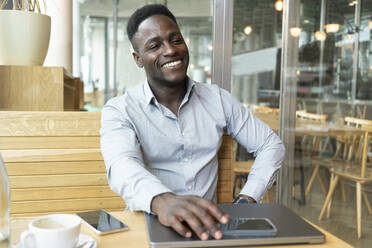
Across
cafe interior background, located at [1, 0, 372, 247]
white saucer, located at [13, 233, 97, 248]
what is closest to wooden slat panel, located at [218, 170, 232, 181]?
white saucer, located at [13, 233, 97, 248]

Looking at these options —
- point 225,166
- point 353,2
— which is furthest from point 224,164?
point 353,2

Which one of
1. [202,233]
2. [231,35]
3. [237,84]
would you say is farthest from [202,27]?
[202,233]

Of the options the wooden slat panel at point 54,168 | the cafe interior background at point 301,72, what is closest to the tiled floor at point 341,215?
the cafe interior background at point 301,72

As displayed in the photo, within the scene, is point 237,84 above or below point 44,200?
above

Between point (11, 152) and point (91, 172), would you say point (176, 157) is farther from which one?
point (11, 152)

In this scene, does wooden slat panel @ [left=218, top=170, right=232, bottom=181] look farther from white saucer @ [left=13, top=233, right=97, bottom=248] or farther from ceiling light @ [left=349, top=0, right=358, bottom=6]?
ceiling light @ [left=349, top=0, right=358, bottom=6]

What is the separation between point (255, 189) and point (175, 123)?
0.40 metres

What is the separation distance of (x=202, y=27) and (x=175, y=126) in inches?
62.8

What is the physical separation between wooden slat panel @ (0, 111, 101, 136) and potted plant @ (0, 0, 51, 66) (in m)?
0.48

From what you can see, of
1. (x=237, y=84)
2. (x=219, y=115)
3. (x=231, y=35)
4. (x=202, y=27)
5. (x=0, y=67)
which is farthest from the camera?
(x=237, y=84)

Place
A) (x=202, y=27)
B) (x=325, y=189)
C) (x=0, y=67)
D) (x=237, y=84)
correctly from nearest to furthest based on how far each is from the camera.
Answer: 1. (x=0, y=67)
2. (x=202, y=27)
3. (x=325, y=189)
4. (x=237, y=84)

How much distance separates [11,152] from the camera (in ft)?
5.18

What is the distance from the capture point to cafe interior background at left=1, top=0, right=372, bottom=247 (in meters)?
2.96

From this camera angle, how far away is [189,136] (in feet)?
4.93
